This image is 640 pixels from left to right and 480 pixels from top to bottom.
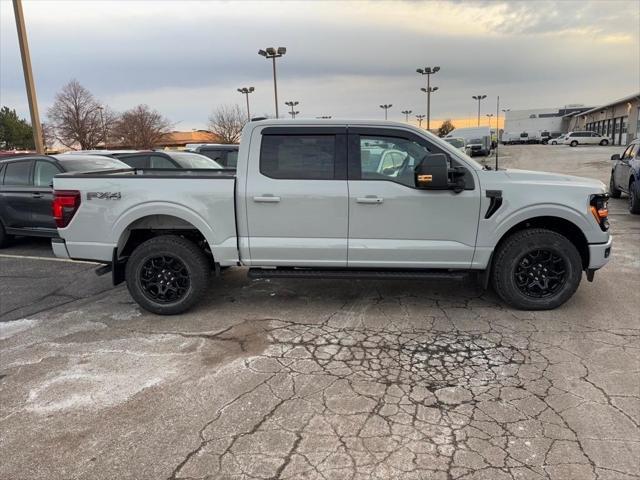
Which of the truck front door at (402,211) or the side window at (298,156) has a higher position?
the side window at (298,156)

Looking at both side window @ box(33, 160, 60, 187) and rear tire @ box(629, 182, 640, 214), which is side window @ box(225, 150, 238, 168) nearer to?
side window @ box(33, 160, 60, 187)

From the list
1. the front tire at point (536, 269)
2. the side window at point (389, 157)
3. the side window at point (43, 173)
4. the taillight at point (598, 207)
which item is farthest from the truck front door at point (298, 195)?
the side window at point (43, 173)

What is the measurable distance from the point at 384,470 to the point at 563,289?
318cm

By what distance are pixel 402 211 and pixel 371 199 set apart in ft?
1.08

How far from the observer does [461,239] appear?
15.8 feet

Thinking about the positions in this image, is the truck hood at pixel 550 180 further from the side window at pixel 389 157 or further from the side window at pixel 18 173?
the side window at pixel 18 173

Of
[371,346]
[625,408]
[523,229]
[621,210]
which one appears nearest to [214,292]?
[371,346]

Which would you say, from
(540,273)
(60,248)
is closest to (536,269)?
(540,273)

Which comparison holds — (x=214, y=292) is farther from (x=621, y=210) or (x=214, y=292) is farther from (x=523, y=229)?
(x=621, y=210)

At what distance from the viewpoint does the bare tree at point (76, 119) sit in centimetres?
5559

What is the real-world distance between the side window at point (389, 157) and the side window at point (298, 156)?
1.05 feet

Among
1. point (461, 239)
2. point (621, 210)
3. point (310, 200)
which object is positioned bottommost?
point (621, 210)

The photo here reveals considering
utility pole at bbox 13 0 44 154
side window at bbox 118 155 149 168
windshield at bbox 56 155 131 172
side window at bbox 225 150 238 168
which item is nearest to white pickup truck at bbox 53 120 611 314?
windshield at bbox 56 155 131 172

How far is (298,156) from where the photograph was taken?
488 centimetres
